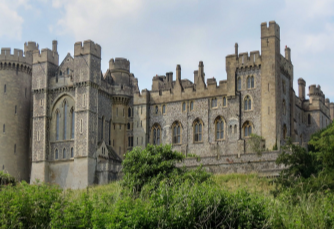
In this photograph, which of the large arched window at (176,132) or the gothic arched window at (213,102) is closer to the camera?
the gothic arched window at (213,102)

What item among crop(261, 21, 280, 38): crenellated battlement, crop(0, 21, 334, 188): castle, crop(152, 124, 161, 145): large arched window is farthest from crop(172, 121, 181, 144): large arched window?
crop(261, 21, 280, 38): crenellated battlement

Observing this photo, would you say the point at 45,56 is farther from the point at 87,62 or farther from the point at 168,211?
the point at 168,211

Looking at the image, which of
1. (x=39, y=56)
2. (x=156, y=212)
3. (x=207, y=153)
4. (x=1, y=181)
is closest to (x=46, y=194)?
(x=156, y=212)

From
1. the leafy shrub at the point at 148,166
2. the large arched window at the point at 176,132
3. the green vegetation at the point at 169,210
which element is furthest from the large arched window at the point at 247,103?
the green vegetation at the point at 169,210

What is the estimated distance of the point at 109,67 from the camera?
6072 cm

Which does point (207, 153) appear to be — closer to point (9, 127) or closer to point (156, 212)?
point (9, 127)

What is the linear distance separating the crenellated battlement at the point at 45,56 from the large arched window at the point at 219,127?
16.9m

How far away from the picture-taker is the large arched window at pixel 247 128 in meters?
52.4

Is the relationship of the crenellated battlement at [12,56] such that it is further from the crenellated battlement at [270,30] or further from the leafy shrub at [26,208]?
the leafy shrub at [26,208]

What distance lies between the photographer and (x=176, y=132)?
56.7 meters

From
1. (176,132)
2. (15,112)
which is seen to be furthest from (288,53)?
(15,112)

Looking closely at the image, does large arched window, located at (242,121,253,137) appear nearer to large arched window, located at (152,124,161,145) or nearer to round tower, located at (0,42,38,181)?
large arched window, located at (152,124,161,145)

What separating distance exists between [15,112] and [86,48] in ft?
34.5

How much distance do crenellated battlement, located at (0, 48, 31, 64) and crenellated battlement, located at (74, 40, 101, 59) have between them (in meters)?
8.20
